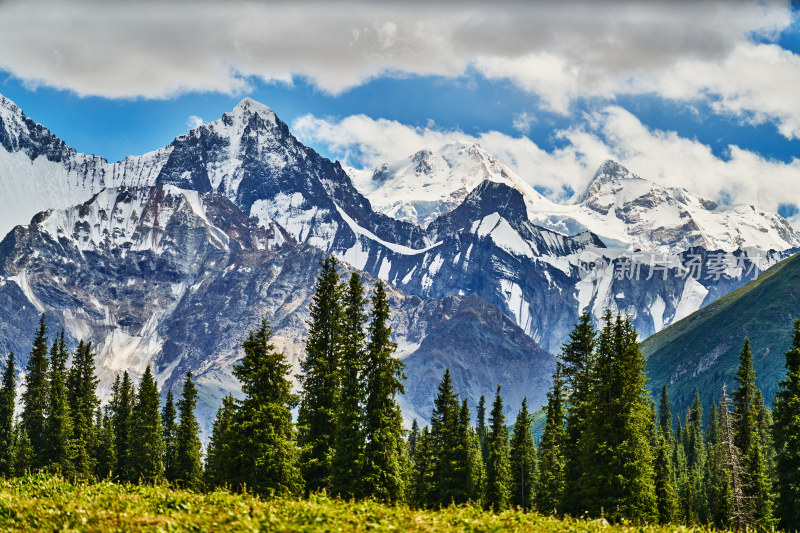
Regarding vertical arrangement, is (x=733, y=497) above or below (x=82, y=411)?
below

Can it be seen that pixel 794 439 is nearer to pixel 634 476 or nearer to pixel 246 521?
pixel 634 476

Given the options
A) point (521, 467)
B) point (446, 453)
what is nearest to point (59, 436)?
point (446, 453)

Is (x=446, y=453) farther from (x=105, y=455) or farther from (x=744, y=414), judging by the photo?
(x=105, y=455)

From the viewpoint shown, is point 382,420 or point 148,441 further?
point 148,441

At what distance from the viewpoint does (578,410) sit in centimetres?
5650

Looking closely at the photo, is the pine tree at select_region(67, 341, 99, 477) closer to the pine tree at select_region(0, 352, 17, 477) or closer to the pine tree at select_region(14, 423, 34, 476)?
the pine tree at select_region(14, 423, 34, 476)

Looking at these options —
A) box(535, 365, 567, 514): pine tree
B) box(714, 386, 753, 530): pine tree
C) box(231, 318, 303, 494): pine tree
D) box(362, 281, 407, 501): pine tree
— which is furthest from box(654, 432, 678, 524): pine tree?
box(231, 318, 303, 494): pine tree

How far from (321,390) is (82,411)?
165 feet

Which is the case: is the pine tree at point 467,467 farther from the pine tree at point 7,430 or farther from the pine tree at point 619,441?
the pine tree at point 7,430

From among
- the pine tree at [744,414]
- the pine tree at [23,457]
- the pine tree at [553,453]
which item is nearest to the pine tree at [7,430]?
the pine tree at [23,457]

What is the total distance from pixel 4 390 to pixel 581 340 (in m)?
70.1

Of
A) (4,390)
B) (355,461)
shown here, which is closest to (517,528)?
(355,461)

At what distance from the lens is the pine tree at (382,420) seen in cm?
4844

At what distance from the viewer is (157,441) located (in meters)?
85.1
